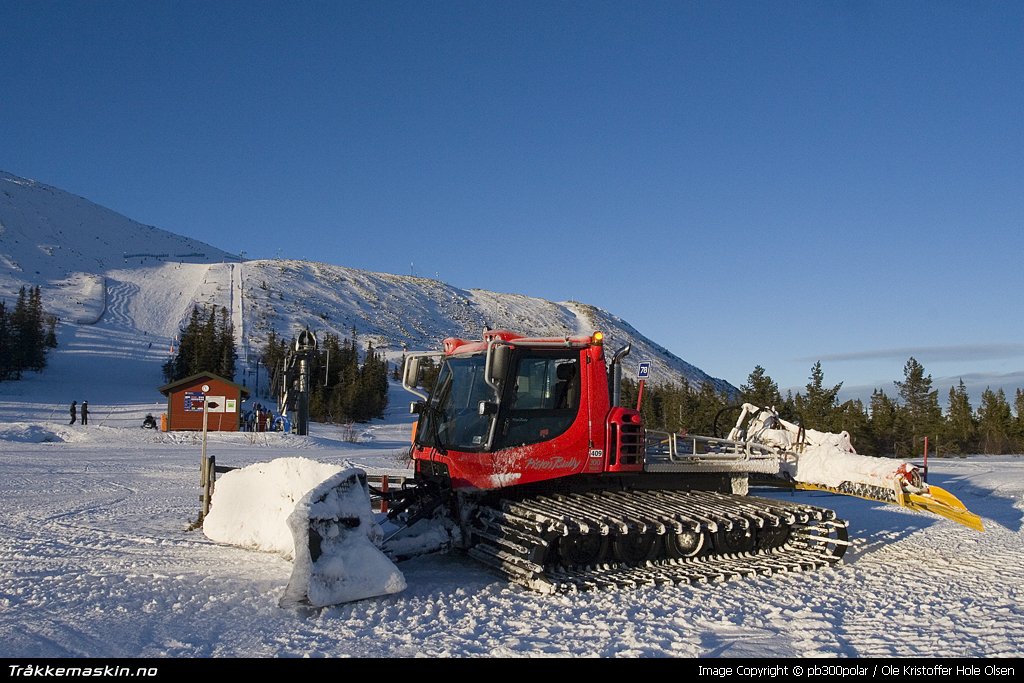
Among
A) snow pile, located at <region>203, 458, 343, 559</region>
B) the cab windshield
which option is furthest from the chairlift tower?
the cab windshield

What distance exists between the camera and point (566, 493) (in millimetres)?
9211

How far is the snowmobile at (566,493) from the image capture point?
7.94 metres

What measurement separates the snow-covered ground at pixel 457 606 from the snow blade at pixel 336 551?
0.48 ft

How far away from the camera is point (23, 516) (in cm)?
1120

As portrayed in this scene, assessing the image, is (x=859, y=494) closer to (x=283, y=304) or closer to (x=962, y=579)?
(x=962, y=579)

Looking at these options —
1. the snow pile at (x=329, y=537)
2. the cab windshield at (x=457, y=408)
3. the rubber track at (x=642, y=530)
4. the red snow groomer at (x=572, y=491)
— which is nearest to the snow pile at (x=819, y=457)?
the red snow groomer at (x=572, y=491)

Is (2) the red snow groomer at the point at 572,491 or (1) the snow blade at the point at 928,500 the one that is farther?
(1) the snow blade at the point at 928,500

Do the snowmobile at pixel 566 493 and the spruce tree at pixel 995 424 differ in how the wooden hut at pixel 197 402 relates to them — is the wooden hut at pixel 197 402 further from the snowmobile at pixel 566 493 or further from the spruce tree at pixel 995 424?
the spruce tree at pixel 995 424

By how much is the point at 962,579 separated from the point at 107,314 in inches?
3784

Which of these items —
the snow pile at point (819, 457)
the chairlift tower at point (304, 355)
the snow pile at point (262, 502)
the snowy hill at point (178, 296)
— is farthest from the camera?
the snowy hill at point (178, 296)

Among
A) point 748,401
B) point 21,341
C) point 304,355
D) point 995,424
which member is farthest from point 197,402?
point 995,424

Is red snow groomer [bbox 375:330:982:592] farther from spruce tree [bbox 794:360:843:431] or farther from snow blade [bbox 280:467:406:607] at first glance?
spruce tree [bbox 794:360:843:431]
